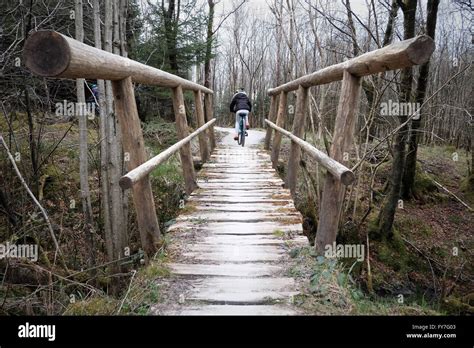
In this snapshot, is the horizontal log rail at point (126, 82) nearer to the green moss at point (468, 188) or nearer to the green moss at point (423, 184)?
the green moss at point (423, 184)

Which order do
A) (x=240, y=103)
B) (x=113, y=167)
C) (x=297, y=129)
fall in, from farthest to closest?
(x=240, y=103) < (x=297, y=129) < (x=113, y=167)

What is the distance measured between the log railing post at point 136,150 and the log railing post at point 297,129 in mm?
2760

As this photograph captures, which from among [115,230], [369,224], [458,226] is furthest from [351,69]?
[458,226]

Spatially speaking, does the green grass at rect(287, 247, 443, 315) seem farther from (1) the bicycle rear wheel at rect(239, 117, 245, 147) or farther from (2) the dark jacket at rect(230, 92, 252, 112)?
(1) the bicycle rear wheel at rect(239, 117, 245, 147)

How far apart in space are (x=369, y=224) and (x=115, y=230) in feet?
21.1

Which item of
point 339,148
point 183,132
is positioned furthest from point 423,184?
point 339,148

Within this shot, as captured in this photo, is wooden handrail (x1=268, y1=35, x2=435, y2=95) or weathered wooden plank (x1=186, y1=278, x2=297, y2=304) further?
weathered wooden plank (x1=186, y1=278, x2=297, y2=304)

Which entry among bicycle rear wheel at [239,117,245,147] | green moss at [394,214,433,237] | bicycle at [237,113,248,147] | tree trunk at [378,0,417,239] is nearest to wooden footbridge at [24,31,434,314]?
tree trunk at [378,0,417,239]

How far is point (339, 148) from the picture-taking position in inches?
130

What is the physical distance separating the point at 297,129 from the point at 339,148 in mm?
2496

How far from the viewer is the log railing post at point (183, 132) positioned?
5.40 m

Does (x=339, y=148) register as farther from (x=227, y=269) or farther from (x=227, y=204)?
(x=227, y=204)

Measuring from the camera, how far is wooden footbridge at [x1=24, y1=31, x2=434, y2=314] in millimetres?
2248
